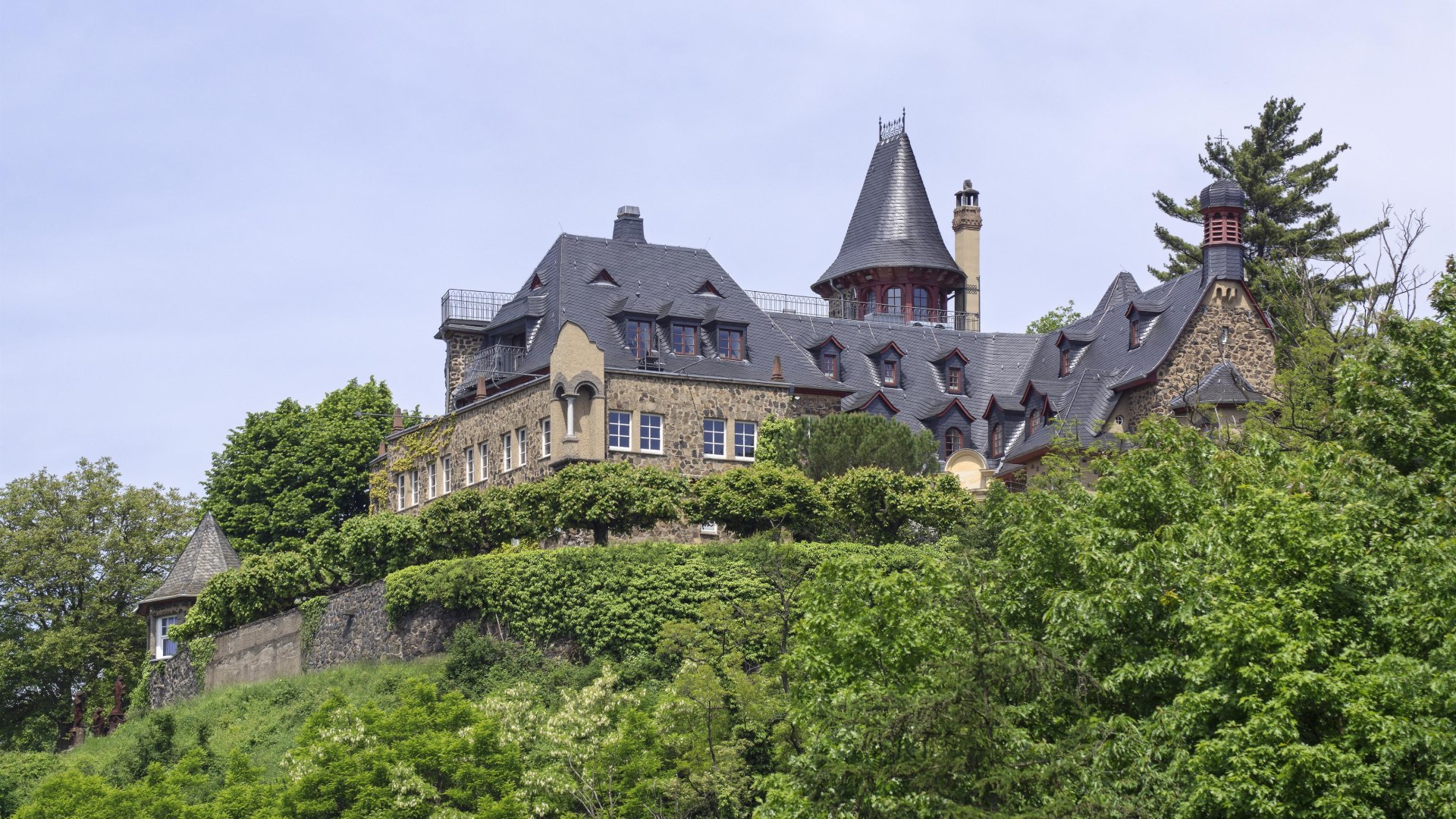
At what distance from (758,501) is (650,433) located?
6.59 meters

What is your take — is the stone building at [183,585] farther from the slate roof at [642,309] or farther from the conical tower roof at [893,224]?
the conical tower roof at [893,224]

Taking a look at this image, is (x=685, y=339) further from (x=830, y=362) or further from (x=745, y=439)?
(x=830, y=362)

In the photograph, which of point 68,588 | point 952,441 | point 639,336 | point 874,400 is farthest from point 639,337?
point 68,588

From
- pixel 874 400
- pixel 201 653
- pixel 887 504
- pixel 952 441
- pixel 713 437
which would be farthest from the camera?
pixel 952 441

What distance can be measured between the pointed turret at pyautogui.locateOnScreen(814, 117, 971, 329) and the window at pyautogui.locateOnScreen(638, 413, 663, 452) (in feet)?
50.1

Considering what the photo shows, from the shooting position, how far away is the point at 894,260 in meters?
71.6

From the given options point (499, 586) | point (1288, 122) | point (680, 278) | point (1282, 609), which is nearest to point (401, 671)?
point (499, 586)

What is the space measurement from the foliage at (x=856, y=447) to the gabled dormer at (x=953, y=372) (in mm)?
9926

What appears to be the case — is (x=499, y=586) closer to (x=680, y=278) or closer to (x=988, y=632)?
(x=680, y=278)

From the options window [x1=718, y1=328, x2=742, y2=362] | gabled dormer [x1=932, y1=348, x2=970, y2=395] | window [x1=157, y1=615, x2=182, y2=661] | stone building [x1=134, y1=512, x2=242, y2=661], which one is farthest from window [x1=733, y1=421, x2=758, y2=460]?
window [x1=157, y1=615, x2=182, y2=661]

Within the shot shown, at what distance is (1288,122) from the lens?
70438 millimetres

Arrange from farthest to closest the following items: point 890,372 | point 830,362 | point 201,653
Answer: point 890,372
point 830,362
point 201,653

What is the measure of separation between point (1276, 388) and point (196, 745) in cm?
2969

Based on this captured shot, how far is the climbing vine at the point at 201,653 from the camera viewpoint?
59.0 meters
